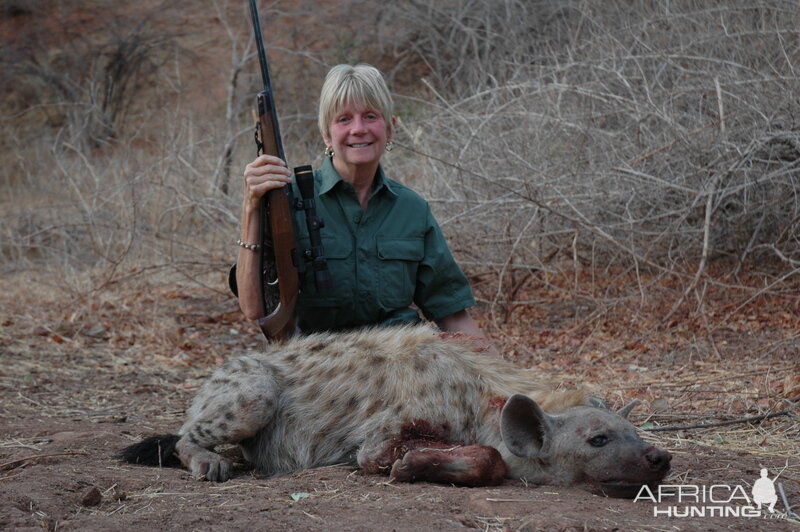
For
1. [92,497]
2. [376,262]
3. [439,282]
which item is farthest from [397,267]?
[92,497]

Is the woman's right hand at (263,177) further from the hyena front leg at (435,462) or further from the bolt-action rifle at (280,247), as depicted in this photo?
the hyena front leg at (435,462)

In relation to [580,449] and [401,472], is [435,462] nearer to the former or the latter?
[401,472]

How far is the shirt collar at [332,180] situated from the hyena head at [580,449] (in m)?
1.52

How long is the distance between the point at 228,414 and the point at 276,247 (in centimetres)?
76

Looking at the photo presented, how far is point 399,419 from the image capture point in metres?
3.15

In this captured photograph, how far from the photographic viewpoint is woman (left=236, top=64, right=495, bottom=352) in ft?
12.6

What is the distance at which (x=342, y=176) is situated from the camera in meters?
4.04

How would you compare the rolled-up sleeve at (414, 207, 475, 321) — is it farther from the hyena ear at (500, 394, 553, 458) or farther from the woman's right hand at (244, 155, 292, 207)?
the hyena ear at (500, 394, 553, 458)

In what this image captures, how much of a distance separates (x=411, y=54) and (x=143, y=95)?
16.3 feet

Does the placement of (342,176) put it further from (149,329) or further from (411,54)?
(411,54)

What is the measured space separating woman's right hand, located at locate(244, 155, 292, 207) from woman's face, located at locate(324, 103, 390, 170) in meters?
0.36

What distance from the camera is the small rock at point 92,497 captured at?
8.80 feet

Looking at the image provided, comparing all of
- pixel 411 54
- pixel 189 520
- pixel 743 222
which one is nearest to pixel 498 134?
pixel 743 222

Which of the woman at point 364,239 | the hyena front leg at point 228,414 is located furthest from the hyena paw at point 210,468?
the woman at point 364,239
